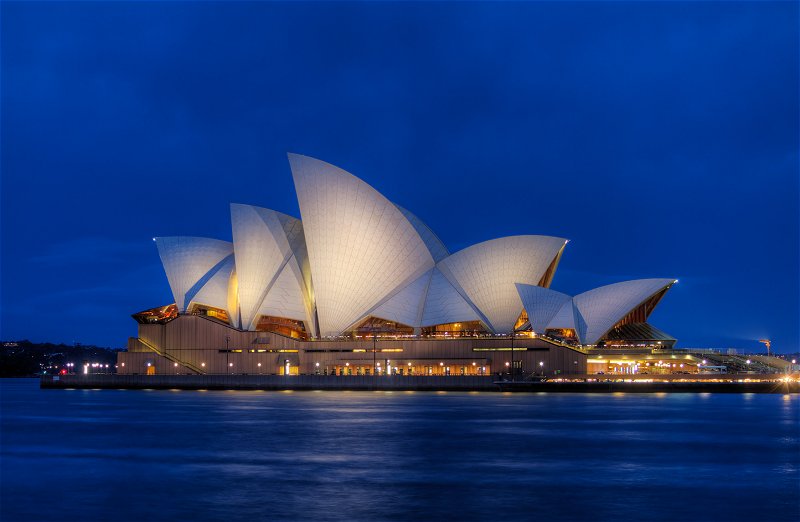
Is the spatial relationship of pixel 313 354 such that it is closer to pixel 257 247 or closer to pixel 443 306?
pixel 257 247

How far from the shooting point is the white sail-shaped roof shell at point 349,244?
70.2 m

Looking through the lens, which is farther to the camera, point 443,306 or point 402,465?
point 443,306

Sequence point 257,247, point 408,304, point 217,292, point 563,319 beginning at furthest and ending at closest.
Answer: point 217,292 < point 257,247 < point 408,304 < point 563,319

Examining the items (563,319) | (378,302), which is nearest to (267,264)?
(378,302)

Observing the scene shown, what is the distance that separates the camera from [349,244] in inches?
2857

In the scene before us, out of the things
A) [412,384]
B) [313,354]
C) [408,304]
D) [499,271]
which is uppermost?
[499,271]

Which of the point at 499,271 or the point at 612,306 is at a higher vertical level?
the point at 499,271

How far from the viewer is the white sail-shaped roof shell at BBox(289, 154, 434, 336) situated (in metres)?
70.2

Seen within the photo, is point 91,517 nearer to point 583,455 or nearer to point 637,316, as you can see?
point 583,455

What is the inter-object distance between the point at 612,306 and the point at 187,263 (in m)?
37.7

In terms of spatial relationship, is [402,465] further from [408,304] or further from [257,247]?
[257,247]

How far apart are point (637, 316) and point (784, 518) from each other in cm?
6226

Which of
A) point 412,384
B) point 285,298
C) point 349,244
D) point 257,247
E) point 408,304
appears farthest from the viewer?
point 285,298

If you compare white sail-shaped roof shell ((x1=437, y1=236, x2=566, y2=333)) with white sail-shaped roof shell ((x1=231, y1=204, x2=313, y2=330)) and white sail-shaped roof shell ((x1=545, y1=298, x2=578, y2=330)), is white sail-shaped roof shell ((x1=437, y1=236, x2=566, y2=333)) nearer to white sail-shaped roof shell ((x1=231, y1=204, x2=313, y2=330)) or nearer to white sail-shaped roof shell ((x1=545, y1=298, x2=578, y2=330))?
white sail-shaped roof shell ((x1=545, y1=298, x2=578, y2=330))
